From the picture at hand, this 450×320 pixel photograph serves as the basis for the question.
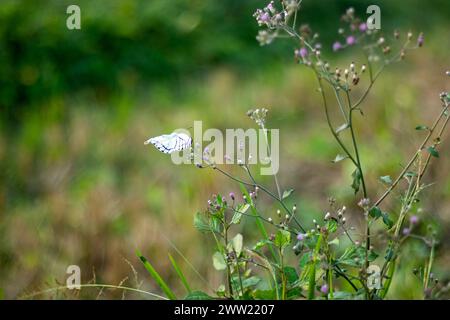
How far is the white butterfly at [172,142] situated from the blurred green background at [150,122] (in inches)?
30.3

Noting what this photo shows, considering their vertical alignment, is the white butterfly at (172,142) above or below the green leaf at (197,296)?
above

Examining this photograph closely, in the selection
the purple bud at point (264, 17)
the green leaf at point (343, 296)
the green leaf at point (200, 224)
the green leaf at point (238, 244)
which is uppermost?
the purple bud at point (264, 17)

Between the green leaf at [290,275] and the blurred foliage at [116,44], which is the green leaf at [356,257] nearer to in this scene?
the green leaf at [290,275]

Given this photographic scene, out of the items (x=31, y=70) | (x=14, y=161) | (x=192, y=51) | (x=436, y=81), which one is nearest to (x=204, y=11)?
(x=192, y=51)

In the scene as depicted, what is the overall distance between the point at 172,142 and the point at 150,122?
2.62m

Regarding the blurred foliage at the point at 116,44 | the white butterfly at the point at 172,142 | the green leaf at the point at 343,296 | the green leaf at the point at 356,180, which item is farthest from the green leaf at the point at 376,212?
the blurred foliage at the point at 116,44

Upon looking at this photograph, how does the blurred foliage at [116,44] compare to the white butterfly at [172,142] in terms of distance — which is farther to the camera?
the blurred foliage at [116,44]

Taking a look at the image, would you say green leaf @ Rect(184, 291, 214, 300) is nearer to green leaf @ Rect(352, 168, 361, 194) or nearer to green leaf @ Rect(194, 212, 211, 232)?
green leaf @ Rect(194, 212, 211, 232)

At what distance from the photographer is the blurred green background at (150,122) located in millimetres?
2783

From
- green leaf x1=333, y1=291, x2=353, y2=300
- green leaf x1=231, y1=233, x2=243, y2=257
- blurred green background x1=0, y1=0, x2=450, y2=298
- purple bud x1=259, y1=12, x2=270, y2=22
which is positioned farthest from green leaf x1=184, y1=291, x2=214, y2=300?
blurred green background x1=0, y1=0, x2=450, y2=298

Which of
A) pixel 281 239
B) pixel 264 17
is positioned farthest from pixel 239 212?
pixel 264 17

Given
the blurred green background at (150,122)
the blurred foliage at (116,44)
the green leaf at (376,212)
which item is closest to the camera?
the green leaf at (376,212)

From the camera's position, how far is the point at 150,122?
4.11 meters

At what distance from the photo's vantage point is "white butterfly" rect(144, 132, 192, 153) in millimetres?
1468
